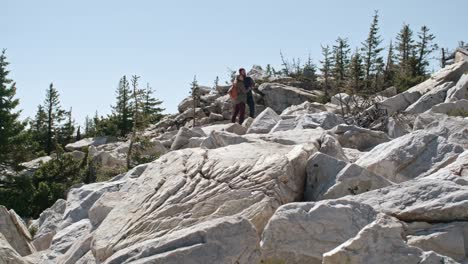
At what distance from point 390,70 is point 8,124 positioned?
30.5 metres

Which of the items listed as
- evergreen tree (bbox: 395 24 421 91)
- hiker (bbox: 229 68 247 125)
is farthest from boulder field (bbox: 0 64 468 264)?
evergreen tree (bbox: 395 24 421 91)

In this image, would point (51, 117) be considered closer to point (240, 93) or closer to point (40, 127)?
point (40, 127)

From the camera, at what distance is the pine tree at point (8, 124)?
111ft

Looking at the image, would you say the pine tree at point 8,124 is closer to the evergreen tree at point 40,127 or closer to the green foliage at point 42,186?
the green foliage at point 42,186

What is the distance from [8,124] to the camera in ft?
114

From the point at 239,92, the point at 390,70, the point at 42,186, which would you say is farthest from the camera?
the point at 390,70

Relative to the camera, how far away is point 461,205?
7.23 m

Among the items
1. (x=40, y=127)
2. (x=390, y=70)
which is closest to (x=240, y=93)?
(x=390, y=70)

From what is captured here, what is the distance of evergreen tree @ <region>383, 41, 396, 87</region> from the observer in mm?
42556

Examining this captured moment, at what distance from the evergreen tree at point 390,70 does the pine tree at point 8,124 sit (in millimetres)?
24978

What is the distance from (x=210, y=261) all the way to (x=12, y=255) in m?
4.21

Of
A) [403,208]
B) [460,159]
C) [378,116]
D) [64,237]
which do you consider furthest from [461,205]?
[378,116]

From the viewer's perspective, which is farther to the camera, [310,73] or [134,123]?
[310,73]

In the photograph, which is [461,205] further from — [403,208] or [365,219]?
[365,219]
